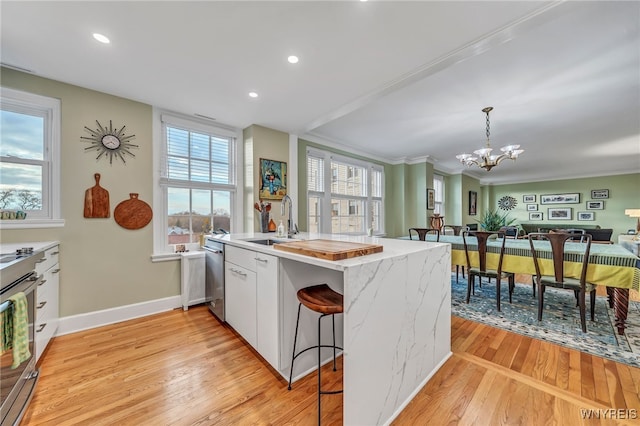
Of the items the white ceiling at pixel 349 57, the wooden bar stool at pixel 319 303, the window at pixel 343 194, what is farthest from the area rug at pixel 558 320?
the white ceiling at pixel 349 57

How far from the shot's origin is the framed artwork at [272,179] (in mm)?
3711

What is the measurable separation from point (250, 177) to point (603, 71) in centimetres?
410

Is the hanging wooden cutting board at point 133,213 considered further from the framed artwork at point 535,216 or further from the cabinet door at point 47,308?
the framed artwork at point 535,216

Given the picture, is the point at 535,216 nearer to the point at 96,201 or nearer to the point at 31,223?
the point at 96,201

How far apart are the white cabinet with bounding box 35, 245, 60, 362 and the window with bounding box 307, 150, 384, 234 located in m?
3.24

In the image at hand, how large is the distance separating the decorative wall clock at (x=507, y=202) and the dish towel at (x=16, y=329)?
41.0 feet

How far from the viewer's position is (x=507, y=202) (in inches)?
390

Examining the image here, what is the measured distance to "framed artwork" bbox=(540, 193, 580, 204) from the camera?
329 inches

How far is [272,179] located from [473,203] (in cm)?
748

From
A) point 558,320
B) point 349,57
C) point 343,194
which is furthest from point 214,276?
point 558,320

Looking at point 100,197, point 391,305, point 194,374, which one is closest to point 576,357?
point 391,305

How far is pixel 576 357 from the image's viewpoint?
1.97 meters

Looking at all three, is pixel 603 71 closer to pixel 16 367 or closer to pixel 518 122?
pixel 518 122

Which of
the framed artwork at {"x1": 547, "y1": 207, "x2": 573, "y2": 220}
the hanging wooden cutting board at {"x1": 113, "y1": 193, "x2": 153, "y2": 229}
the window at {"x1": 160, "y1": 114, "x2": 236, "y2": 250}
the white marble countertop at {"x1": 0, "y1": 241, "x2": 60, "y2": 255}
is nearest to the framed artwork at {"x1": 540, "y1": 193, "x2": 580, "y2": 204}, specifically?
the framed artwork at {"x1": 547, "y1": 207, "x2": 573, "y2": 220}
